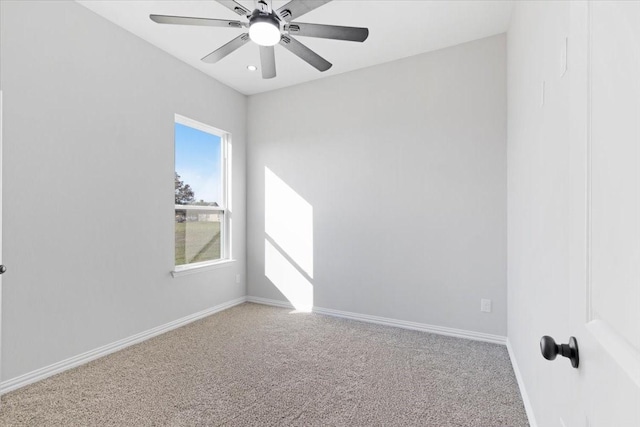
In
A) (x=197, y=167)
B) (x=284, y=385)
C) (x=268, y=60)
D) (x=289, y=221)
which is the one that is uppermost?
(x=268, y=60)

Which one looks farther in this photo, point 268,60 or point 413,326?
point 413,326

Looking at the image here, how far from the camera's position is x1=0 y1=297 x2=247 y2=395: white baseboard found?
2229 mm

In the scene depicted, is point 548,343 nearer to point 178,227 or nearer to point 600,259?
point 600,259

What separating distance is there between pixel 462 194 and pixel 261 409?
2.52m

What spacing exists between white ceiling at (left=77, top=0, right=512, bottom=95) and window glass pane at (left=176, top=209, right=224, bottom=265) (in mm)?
1697

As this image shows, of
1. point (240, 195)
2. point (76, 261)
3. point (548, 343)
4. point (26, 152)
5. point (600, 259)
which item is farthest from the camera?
point (240, 195)

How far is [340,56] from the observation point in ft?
11.2

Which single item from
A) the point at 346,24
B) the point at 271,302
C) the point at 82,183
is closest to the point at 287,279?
the point at 271,302

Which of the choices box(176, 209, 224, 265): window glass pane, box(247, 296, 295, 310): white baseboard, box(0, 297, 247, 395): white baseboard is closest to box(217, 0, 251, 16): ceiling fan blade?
box(176, 209, 224, 265): window glass pane

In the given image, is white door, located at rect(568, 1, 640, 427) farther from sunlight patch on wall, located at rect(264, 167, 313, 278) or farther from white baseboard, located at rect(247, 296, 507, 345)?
sunlight patch on wall, located at rect(264, 167, 313, 278)

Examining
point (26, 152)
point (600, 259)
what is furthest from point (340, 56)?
point (600, 259)

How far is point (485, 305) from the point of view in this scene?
10.0 feet

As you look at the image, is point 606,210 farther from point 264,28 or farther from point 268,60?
point 268,60

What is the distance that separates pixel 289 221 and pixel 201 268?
118 centimetres
